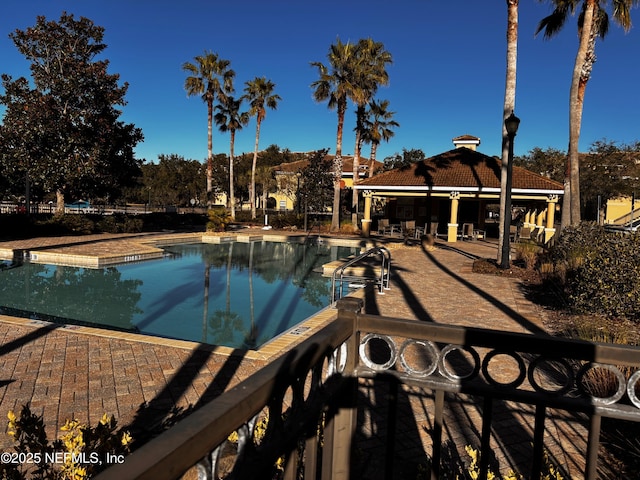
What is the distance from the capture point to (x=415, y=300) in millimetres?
9297

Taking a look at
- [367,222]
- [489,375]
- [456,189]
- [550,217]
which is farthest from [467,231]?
[489,375]

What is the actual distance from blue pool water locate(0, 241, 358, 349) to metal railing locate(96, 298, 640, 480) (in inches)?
195

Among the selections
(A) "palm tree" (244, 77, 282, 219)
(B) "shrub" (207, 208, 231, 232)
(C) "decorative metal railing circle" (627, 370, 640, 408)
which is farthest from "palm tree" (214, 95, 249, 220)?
(C) "decorative metal railing circle" (627, 370, 640, 408)

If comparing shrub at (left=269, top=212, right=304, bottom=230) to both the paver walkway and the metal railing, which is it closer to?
the paver walkway

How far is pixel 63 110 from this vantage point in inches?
804

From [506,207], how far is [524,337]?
11.4 metres

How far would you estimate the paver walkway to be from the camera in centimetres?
407

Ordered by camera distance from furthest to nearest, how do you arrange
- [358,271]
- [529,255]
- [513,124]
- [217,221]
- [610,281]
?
[217,221], [529,255], [358,271], [513,124], [610,281]

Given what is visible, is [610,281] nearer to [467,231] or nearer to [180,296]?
[180,296]

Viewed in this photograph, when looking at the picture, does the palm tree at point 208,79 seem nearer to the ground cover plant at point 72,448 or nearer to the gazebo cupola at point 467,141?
Answer: the gazebo cupola at point 467,141

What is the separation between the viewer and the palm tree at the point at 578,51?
50.9ft

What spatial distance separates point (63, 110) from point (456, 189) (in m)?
19.7

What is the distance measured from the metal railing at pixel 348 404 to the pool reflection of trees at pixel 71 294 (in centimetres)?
663

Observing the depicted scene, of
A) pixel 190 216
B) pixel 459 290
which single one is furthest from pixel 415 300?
pixel 190 216
